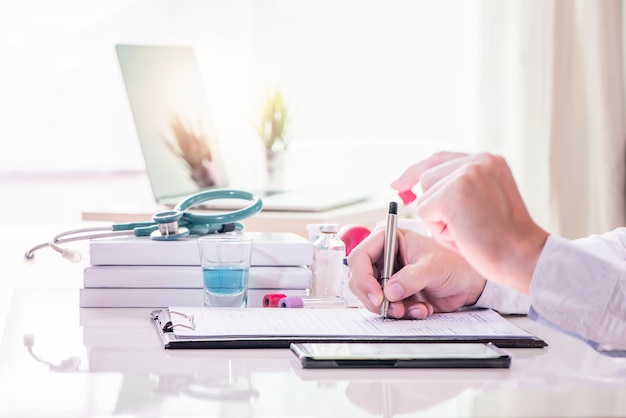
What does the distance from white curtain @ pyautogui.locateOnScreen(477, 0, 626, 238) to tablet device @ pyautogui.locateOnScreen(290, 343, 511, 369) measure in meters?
2.24

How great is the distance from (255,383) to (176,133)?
1.60m

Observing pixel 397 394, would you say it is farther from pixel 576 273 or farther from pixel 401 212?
pixel 401 212

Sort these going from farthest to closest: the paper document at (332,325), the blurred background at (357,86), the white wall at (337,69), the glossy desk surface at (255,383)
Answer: the white wall at (337,69), the blurred background at (357,86), the paper document at (332,325), the glossy desk surface at (255,383)

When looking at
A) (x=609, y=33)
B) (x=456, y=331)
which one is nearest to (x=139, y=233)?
(x=456, y=331)

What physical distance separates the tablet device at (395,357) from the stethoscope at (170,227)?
412 millimetres

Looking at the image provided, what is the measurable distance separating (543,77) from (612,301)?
234 cm

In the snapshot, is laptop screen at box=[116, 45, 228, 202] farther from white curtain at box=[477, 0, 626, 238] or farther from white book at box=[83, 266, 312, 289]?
white curtain at box=[477, 0, 626, 238]

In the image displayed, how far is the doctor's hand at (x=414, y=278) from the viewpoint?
3.80 ft

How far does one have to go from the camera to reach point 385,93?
4031mm

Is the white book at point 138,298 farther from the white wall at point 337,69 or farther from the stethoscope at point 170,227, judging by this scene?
the white wall at point 337,69

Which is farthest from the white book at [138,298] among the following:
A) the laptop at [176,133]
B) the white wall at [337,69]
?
the white wall at [337,69]

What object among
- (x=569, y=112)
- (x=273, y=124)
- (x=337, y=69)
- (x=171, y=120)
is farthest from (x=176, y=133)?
(x=337, y=69)

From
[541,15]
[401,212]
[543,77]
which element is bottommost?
[401,212]

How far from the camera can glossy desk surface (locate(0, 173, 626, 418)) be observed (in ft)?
2.63
